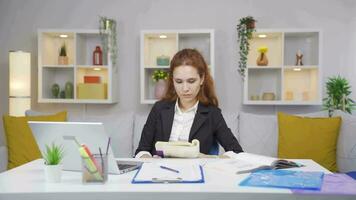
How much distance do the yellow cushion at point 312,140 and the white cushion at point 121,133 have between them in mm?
1197

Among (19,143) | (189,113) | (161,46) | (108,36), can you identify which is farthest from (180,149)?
(161,46)

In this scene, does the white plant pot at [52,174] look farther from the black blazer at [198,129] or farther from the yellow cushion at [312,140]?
the yellow cushion at [312,140]

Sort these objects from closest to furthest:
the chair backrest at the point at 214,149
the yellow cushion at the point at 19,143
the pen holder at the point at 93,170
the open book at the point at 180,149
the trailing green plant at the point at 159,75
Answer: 1. the pen holder at the point at 93,170
2. the open book at the point at 180,149
3. the chair backrest at the point at 214,149
4. the yellow cushion at the point at 19,143
5. the trailing green plant at the point at 159,75

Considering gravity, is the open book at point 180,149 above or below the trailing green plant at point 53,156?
below

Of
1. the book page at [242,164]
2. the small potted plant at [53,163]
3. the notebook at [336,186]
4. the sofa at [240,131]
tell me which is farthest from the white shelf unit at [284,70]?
the small potted plant at [53,163]

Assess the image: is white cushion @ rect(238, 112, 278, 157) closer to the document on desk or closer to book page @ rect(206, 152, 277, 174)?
book page @ rect(206, 152, 277, 174)

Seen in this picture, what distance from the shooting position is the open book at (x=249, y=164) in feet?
5.08

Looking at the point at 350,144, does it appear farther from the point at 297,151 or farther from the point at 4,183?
the point at 4,183

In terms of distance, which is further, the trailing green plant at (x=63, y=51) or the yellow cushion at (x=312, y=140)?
the trailing green plant at (x=63, y=51)

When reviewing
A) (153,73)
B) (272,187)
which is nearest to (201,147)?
(272,187)

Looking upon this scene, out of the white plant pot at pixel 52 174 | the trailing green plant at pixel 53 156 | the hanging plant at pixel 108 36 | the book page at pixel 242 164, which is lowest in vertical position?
the book page at pixel 242 164

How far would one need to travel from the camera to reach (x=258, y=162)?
166 cm

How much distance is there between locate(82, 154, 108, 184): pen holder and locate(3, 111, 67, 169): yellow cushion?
2012 millimetres

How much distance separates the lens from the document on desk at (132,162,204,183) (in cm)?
130
